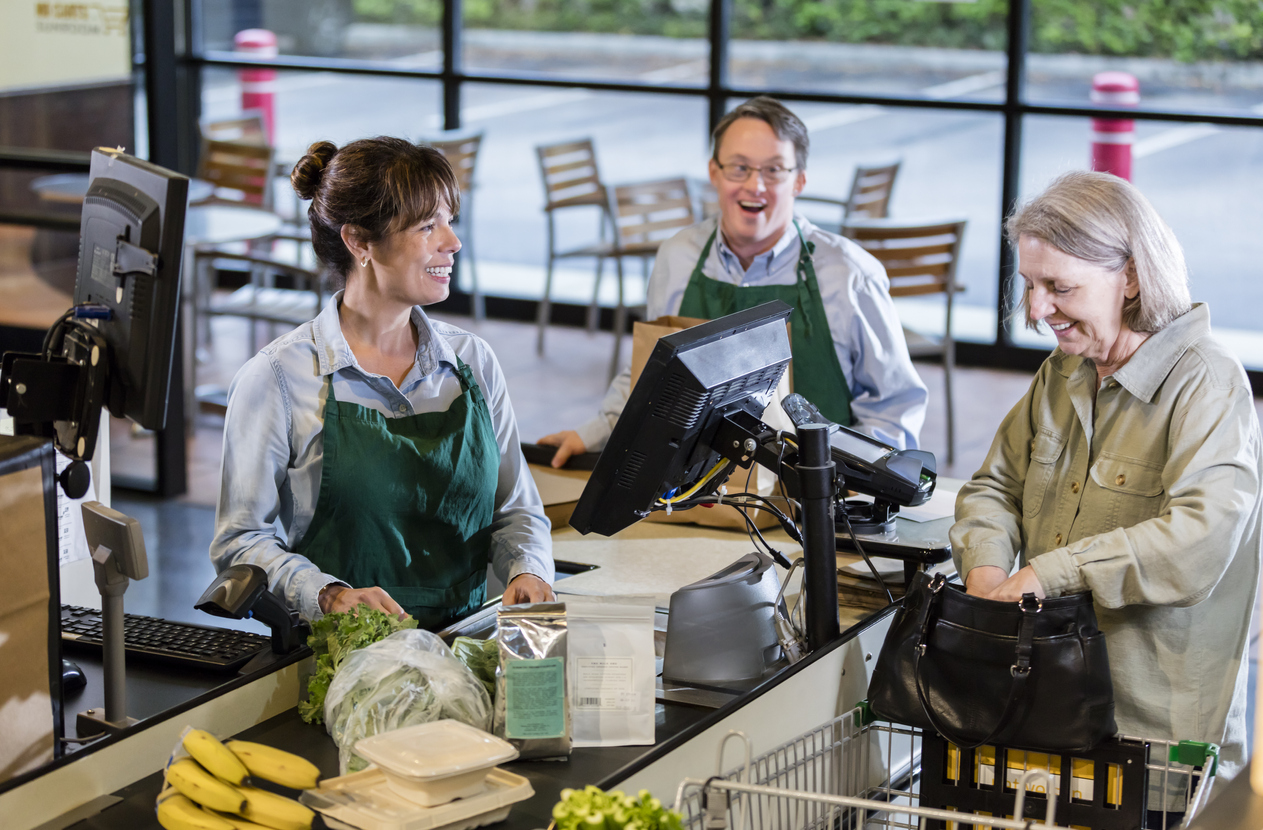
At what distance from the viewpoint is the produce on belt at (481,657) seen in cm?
189

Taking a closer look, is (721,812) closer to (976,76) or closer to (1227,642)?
(1227,642)

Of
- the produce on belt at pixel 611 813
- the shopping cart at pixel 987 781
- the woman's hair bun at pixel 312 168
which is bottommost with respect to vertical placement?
the shopping cart at pixel 987 781

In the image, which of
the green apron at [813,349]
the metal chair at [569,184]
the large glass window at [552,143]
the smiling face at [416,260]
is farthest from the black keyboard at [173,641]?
the large glass window at [552,143]

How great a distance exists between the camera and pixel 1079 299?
2021mm

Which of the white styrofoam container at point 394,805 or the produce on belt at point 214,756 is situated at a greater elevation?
the produce on belt at point 214,756

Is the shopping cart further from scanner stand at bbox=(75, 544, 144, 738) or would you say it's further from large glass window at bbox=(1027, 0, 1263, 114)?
large glass window at bbox=(1027, 0, 1263, 114)

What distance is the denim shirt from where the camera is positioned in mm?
2160

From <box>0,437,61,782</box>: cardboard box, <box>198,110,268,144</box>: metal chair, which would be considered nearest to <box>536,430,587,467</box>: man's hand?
<box>0,437,61,782</box>: cardboard box

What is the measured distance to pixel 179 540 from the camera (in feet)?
16.4

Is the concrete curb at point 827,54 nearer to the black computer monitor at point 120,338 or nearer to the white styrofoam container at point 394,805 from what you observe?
the black computer monitor at point 120,338

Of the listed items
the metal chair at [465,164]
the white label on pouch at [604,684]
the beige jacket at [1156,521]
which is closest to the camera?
the white label on pouch at [604,684]

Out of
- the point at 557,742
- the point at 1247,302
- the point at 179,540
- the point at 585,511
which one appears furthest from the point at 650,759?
the point at 1247,302

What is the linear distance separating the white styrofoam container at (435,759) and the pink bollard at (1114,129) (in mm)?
5547

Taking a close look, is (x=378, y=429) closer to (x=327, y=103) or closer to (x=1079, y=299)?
(x=1079, y=299)
